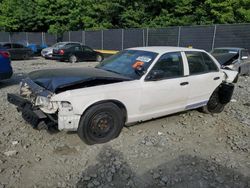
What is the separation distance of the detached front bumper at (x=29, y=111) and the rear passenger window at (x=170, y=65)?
6.84ft

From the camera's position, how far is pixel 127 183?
345 cm

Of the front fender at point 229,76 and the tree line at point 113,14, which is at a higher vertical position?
the tree line at point 113,14

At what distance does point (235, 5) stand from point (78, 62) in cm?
1468

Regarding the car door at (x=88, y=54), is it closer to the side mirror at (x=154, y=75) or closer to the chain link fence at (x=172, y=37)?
the chain link fence at (x=172, y=37)

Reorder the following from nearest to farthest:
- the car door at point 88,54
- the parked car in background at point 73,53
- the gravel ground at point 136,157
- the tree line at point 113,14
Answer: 1. the gravel ground at point 136,157
2. the parked car in background at point 73,53
3. the car door at point 88,54
4. the tree line at point 113,14

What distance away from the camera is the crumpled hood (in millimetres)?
4121

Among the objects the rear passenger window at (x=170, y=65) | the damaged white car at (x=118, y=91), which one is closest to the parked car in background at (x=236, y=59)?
the damaged white car at (x=118, y=91)

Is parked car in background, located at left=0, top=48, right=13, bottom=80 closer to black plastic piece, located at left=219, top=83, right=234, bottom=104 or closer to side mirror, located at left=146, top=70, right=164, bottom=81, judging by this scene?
side mirror, located at left=146, top=70, right=164, bottom=81

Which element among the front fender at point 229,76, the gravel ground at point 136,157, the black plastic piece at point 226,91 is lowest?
the gravel ground at point 136,157

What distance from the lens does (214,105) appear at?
6211mm

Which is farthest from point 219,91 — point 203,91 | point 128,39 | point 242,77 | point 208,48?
point 128,39

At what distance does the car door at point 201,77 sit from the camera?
5.40m

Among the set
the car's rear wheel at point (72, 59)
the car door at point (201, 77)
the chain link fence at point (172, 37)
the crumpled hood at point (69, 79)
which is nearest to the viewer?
the crumpled hood at point (69, 79)

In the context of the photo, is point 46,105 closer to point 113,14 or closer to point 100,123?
point 100,123
